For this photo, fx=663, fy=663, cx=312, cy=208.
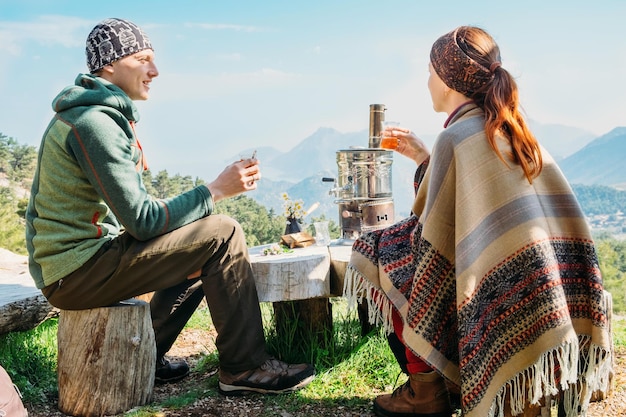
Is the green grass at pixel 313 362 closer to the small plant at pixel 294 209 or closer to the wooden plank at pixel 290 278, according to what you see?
the wooden plank at pixel 290 278

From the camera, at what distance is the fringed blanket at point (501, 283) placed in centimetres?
285

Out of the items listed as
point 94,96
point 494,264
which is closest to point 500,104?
point 494,264

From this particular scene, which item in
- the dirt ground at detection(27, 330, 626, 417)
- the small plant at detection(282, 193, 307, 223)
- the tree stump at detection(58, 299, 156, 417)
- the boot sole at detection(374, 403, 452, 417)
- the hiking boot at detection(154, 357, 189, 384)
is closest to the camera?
the boot sole at detection(374, 403, 452, 417)

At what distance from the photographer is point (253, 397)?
12.6ft

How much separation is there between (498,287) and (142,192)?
5.92ft

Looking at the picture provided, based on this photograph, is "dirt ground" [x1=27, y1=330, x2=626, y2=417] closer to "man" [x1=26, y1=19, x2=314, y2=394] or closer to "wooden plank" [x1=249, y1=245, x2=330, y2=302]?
"man" [x1=26, y1=19, x2=314, y2=394]

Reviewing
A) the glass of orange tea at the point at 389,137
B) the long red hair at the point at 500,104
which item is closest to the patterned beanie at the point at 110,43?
the glass of orange tea at the point at 389,137

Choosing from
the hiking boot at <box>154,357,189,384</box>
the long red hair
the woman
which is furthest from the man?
the long red hair

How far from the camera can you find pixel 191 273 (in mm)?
3629

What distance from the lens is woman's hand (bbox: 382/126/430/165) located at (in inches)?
151

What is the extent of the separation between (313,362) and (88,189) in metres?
1.79

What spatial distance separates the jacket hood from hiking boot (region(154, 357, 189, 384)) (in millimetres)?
1633

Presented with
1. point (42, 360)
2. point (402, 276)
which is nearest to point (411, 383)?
point (402, 276)

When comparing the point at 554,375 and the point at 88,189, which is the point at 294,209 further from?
the point at 554,375
